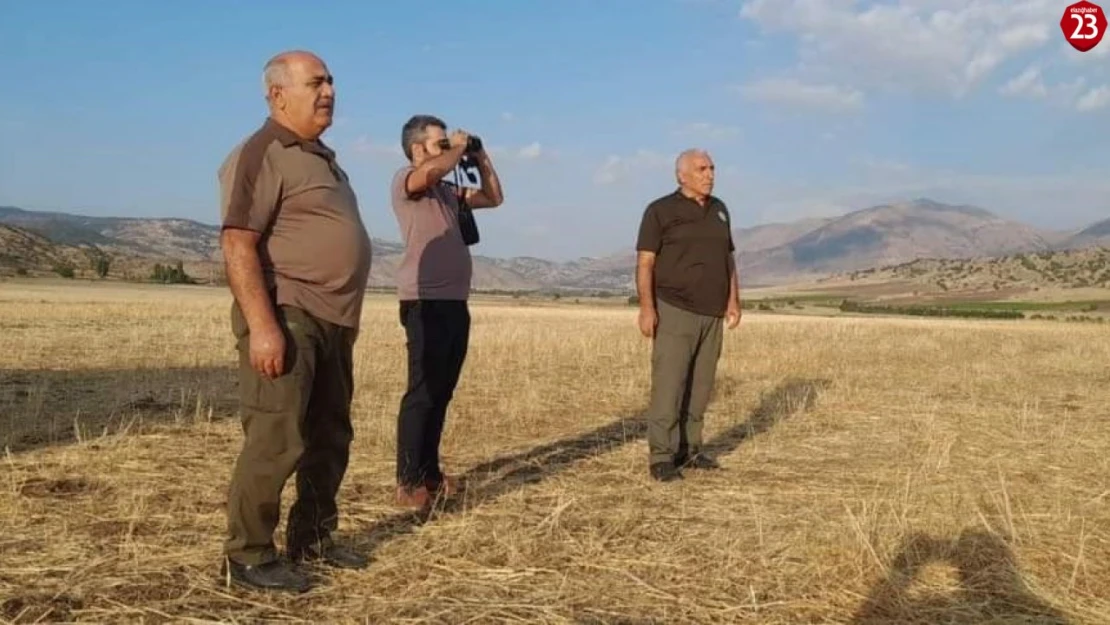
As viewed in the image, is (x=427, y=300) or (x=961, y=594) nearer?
(x=961, y=594)

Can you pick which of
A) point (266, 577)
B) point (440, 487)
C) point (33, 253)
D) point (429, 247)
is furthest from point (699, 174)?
point (33, 253)

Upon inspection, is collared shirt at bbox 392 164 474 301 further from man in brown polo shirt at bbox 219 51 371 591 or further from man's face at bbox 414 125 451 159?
man in brown polo shirt at bbox 219 51 371 591

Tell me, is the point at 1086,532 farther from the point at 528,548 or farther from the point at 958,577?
the point at 528,548

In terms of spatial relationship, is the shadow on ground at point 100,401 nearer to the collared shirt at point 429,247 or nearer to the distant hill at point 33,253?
the collared shirt at point 429,247

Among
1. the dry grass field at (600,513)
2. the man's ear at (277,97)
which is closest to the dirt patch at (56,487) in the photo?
the dry grass field at (600,513)

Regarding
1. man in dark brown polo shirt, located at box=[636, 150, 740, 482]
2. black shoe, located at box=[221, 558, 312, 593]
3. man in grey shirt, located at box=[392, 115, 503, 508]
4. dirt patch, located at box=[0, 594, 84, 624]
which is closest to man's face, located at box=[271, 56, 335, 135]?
man in grey shirt, located at box=[392, 115, 503, 508]

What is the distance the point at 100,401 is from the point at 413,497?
5.20 meters

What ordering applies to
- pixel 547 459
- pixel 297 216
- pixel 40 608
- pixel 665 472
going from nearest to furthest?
pixel 40 608 → pixel 297 216 → pixel 665 472 → pixel 547 459

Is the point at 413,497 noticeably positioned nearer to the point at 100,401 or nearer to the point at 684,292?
the point at 684,292

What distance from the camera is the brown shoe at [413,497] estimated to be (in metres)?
5.02

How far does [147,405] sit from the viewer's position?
858 cm

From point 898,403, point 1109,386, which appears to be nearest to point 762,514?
point 898,403

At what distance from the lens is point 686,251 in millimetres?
6480

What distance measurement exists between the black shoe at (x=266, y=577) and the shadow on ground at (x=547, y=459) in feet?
1.88
